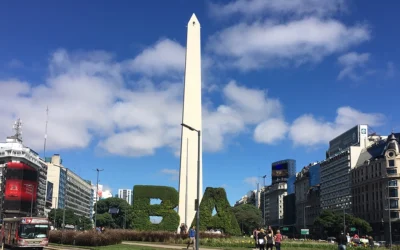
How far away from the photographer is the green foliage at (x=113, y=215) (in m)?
128

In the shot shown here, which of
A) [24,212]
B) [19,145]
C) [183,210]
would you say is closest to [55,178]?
[19,145]

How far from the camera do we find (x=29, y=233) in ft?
119

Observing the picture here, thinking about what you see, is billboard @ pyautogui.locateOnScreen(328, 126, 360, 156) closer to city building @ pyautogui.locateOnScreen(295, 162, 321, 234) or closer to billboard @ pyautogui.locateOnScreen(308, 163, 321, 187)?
billboard @ pyautogui.locateOnScreen(308, 163, 321, 187)

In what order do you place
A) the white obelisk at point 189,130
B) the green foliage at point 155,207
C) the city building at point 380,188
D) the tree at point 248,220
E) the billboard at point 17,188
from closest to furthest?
the green foliage at point 155,207 → the white obelisk at point 189,130 → the city building at point 380,188 → the billboard at point 17,188 → the tree at point 248,220

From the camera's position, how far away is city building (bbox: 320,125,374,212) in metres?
133

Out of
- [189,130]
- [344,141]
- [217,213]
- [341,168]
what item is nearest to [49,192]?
[341,168]

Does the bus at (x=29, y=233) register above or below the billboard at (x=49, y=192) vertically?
below

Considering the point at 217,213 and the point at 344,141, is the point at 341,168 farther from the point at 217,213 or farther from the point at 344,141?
the point at 217,213

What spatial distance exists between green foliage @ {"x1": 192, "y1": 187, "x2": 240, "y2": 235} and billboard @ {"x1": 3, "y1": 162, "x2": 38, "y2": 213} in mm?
85256

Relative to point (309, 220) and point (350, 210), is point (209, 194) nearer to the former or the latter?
point (350, 210)

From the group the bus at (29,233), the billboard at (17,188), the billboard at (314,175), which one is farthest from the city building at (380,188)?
the billboard at (17,188)

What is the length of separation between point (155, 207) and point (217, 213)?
24.4ft

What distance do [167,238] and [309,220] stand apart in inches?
5323

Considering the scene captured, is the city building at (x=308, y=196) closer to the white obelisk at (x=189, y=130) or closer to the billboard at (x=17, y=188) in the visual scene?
the billboard at (x=17, y=188)
